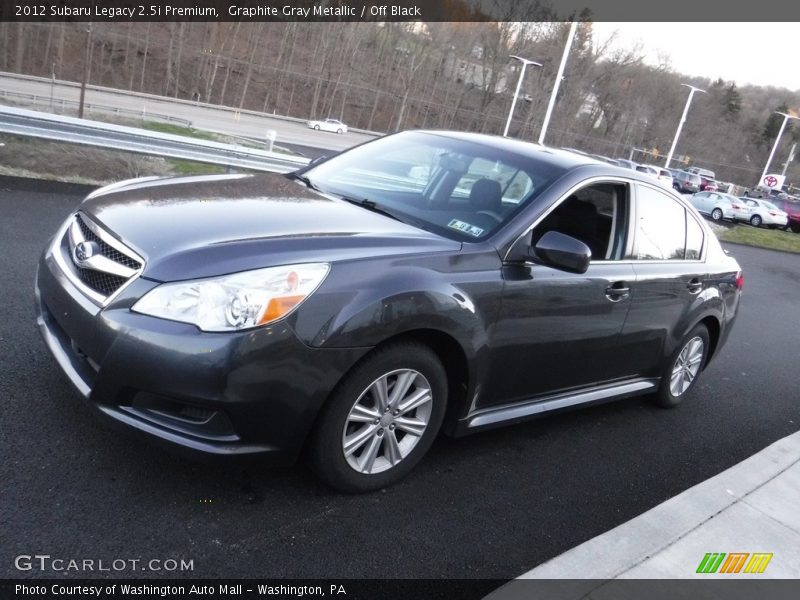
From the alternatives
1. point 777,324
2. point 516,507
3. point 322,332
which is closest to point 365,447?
point 322,332

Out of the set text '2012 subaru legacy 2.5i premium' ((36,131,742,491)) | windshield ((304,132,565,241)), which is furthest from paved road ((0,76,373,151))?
text '2012 subaru legacy 2.5i premium' ((36,131,742,491))

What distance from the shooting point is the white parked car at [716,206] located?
34875 millimetres

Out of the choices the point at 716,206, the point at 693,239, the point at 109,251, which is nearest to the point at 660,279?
the point at 693,239

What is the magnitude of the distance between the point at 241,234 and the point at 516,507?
6.39ft

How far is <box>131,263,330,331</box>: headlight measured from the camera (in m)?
2.76

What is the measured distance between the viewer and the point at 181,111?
167 feet

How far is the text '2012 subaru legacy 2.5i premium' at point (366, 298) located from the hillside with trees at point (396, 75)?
225ft

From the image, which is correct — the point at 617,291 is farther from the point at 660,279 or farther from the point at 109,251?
the point at 109,251

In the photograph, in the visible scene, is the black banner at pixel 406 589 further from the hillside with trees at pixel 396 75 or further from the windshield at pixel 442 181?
the hillside with trees at pixel 396 75

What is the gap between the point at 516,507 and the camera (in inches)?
144

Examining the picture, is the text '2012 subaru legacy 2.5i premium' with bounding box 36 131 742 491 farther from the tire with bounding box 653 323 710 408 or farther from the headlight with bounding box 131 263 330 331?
the tire with bounding box 653 323 710 408

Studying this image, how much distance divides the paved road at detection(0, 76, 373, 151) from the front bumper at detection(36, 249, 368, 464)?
36.1m

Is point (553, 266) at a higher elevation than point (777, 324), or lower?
higher

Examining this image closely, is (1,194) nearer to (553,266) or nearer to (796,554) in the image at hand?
(553,266)
